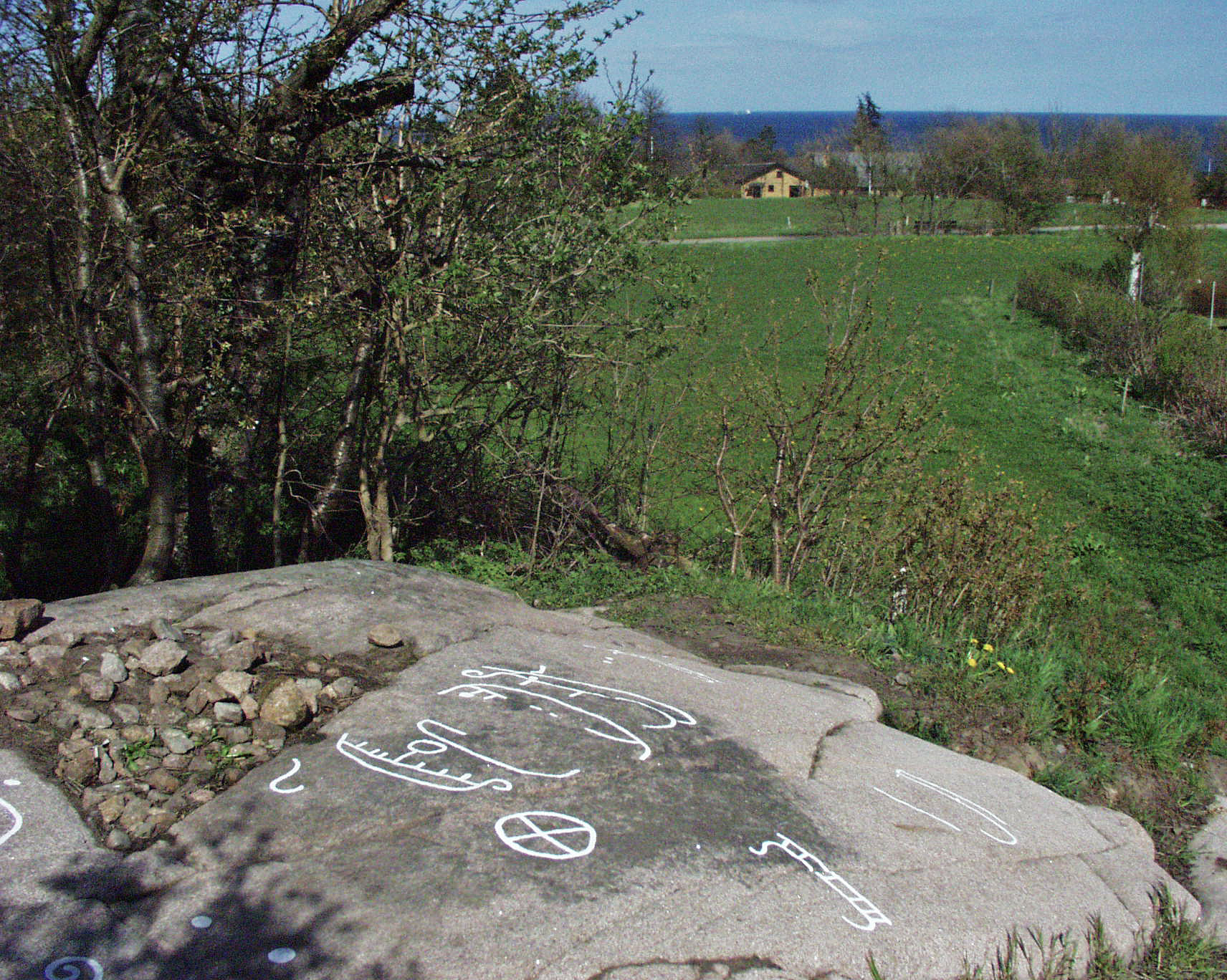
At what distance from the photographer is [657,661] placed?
19.3 feet

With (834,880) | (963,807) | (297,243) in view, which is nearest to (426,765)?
(834,880)

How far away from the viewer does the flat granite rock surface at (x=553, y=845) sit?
3.12 metres

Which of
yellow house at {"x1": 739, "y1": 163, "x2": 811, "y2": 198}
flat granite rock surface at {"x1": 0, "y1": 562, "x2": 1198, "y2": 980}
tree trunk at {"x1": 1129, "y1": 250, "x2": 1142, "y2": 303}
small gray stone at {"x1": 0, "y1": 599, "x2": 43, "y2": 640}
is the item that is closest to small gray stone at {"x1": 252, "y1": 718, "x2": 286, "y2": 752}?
flat granite rock surface at {"x1": 0, "y1": 562, "x2": 1198, "y2": 980}

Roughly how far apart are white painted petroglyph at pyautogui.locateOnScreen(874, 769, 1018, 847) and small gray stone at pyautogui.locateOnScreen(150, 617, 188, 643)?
3.32 m

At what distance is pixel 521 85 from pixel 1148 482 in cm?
1305

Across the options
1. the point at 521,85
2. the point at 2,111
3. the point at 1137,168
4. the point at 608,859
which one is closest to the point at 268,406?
the point at 2,111

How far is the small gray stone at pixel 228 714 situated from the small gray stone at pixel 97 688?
45 cm

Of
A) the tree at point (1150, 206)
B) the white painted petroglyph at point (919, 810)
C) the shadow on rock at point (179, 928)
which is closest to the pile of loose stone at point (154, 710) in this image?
the shadow on rock at point (179, 928)

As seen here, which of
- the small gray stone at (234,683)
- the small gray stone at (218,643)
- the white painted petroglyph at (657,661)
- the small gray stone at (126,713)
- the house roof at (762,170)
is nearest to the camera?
the small gray stone at (126,713)

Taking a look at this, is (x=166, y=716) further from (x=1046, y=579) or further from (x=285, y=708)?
(x=1046, y=579)

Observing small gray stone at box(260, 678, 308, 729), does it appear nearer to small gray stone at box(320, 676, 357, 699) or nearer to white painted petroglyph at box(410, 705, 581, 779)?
small gray stone at box(320, 676, 357, 699)

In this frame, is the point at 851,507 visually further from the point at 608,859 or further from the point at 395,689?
the point at 608,859

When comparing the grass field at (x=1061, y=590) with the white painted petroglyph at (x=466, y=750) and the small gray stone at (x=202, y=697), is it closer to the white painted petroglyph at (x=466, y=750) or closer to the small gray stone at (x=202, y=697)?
the white painted petroglyph at (x=466, y=750)

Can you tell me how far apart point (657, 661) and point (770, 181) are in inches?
3740
